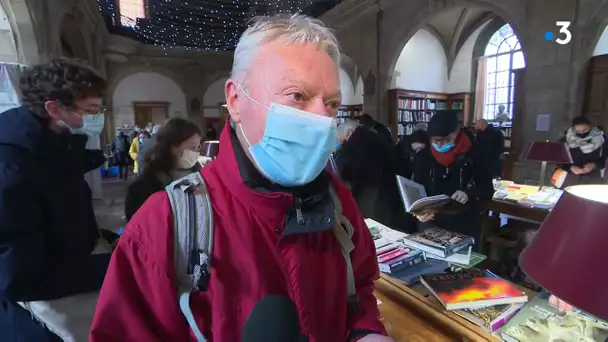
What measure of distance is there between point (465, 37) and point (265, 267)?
11.5m

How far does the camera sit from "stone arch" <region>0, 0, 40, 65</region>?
400 cm

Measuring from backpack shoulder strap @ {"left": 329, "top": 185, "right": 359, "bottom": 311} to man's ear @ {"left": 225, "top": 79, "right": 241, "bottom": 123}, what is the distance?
1.02ft

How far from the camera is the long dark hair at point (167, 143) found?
2.21 meters

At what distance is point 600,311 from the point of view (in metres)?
0.65

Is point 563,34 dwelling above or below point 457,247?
above

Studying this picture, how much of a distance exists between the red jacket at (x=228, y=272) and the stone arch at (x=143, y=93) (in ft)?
46.9

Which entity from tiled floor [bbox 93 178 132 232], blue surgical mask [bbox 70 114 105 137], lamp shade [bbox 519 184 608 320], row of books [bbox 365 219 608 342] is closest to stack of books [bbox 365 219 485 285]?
row of books [bbox 365 219 608 342]

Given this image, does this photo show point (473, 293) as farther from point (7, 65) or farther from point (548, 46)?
point (548, 46)

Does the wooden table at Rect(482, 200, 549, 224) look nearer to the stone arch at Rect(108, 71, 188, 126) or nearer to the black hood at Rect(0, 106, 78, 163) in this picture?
the black hood at Rect(0, 106, 78, 163)

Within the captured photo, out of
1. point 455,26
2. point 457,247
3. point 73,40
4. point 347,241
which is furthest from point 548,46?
point 73,40

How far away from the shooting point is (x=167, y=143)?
230cm

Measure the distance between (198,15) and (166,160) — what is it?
279 inches

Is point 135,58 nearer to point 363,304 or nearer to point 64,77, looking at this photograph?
point 64,77

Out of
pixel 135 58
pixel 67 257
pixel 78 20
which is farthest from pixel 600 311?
pixel 135 58
